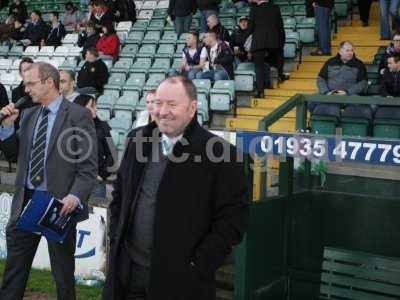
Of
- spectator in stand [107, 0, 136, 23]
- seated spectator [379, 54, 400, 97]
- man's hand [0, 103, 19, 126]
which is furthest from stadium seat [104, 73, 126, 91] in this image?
man's hand [0, 103, 19, 126]

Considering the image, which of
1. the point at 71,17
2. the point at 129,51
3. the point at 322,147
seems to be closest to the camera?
the point at 322,147

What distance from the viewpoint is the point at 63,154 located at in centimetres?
468

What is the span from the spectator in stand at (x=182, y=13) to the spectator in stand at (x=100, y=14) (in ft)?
4.86

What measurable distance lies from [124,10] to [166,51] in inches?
115

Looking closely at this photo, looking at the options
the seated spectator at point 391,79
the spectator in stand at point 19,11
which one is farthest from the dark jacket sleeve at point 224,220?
the spectator in stand at point 19,11

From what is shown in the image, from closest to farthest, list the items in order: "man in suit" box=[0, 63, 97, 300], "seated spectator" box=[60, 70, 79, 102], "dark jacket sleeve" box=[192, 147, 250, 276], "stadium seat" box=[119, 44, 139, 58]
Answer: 1. "dark jacket sleeve" box=[192, 147, 250, 276]
2. "man in suit" box=[0, 63, 97, 300]
3. "seated spectator" box=[60, 70, 79, 102]
4. "stadium seat" box=[119, 44, 139, 58]

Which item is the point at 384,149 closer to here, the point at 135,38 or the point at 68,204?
the point at 68,204

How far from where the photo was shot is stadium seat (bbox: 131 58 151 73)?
1207 cm

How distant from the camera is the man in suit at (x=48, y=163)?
4.65m

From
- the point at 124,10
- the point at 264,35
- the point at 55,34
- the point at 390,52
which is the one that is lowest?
the point at 390,52

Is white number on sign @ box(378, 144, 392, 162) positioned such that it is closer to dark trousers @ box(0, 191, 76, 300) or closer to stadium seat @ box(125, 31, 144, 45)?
dark trousers @ box(0, 191, 76, 300)

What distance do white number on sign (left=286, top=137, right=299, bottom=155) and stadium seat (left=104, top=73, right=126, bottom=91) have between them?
24.4 ft

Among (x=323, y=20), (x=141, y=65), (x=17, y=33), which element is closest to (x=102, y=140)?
(x=323, y=20)

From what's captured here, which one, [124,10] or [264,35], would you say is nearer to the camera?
[264,35]
